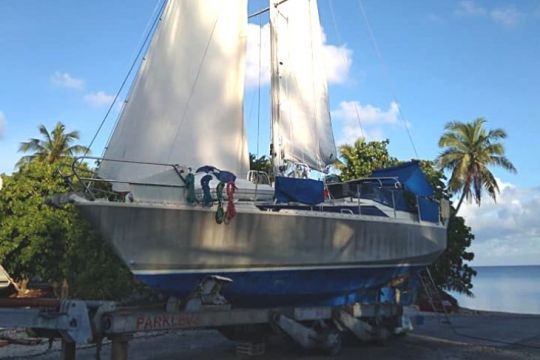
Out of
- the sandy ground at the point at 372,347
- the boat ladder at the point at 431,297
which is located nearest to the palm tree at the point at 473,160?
the boat ladder at the point at 431,297

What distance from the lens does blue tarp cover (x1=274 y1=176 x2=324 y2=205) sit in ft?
34.7

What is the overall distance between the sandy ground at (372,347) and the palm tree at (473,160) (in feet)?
61.7

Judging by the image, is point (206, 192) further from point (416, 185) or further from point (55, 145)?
point (55, 145)

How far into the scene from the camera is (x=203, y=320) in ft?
28.0

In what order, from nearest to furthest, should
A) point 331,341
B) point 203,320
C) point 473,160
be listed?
point 203,320
point 331,341
point 473,160

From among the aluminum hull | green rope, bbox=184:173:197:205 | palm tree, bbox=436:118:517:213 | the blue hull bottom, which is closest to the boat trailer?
the blue hull bottom

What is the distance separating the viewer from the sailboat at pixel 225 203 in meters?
9.05

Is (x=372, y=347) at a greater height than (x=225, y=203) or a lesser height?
lesser

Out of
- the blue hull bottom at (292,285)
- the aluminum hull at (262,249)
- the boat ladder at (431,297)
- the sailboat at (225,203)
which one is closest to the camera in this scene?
the aluminum hull at (262,249)

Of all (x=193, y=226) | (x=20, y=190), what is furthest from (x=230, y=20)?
(x=20, y=190)

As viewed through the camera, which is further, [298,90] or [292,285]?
[298,90]

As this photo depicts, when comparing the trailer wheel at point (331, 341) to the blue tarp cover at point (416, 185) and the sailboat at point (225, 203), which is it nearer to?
the sailboat at point (225, 203)

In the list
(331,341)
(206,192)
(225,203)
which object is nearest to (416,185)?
(331,341)

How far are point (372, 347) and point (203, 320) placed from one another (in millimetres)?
5025
